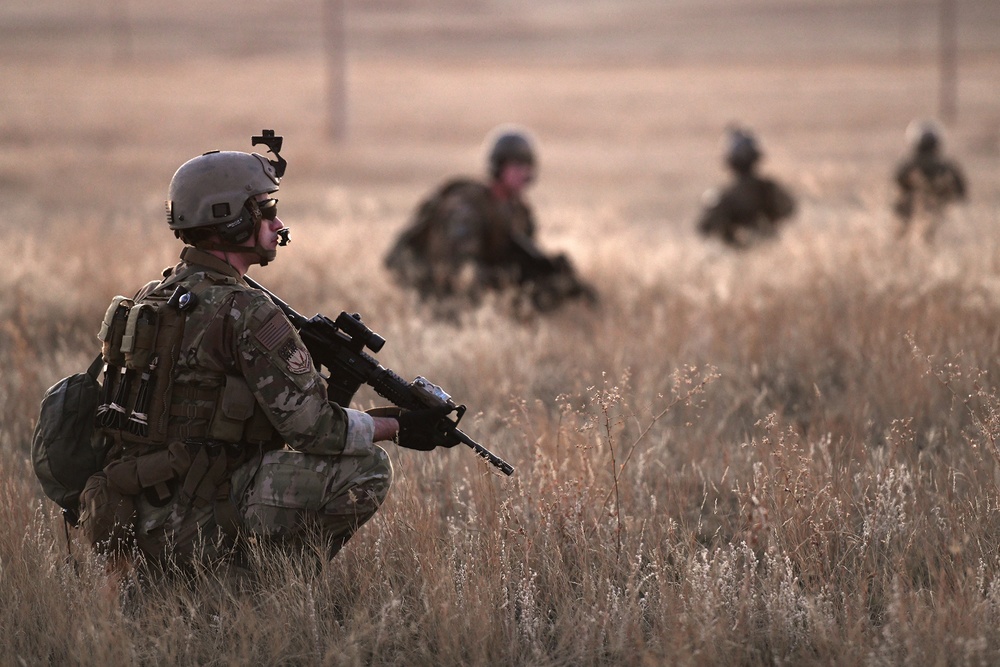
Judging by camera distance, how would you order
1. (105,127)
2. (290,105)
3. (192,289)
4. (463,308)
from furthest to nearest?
(290,105) → (105,127) → (463,308) → (192,289)

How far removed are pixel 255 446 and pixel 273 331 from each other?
512 mm

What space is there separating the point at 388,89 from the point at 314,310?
37291 millimetres

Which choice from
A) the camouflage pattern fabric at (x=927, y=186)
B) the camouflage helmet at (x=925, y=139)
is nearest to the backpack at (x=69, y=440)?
the camouflage pattern fabric at (x=927, y=186)

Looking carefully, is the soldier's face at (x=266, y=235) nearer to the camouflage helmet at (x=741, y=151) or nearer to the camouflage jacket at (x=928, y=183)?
the camouflage helmet at (x=741, y=151)

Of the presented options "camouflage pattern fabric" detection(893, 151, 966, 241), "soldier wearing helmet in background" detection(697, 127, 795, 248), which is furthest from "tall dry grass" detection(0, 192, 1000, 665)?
"soldier wearing helmet in background" detection(697, 127, 795, 248)

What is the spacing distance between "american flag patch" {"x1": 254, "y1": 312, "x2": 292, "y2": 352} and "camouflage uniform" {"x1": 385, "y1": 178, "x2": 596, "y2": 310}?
4.51 meters

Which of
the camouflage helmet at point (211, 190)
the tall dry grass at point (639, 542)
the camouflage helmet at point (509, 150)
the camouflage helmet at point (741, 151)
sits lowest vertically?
the tall dry grass at point (639, 542)

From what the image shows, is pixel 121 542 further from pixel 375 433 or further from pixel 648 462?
pixel 648 462

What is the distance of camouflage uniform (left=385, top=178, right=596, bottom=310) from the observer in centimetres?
786

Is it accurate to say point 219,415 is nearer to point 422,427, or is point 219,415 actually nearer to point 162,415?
point 162,415

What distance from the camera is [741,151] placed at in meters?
10.3

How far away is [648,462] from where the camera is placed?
444 centimetres

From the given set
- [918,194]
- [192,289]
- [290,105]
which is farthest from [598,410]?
[290,105]

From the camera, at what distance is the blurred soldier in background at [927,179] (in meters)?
10.2
